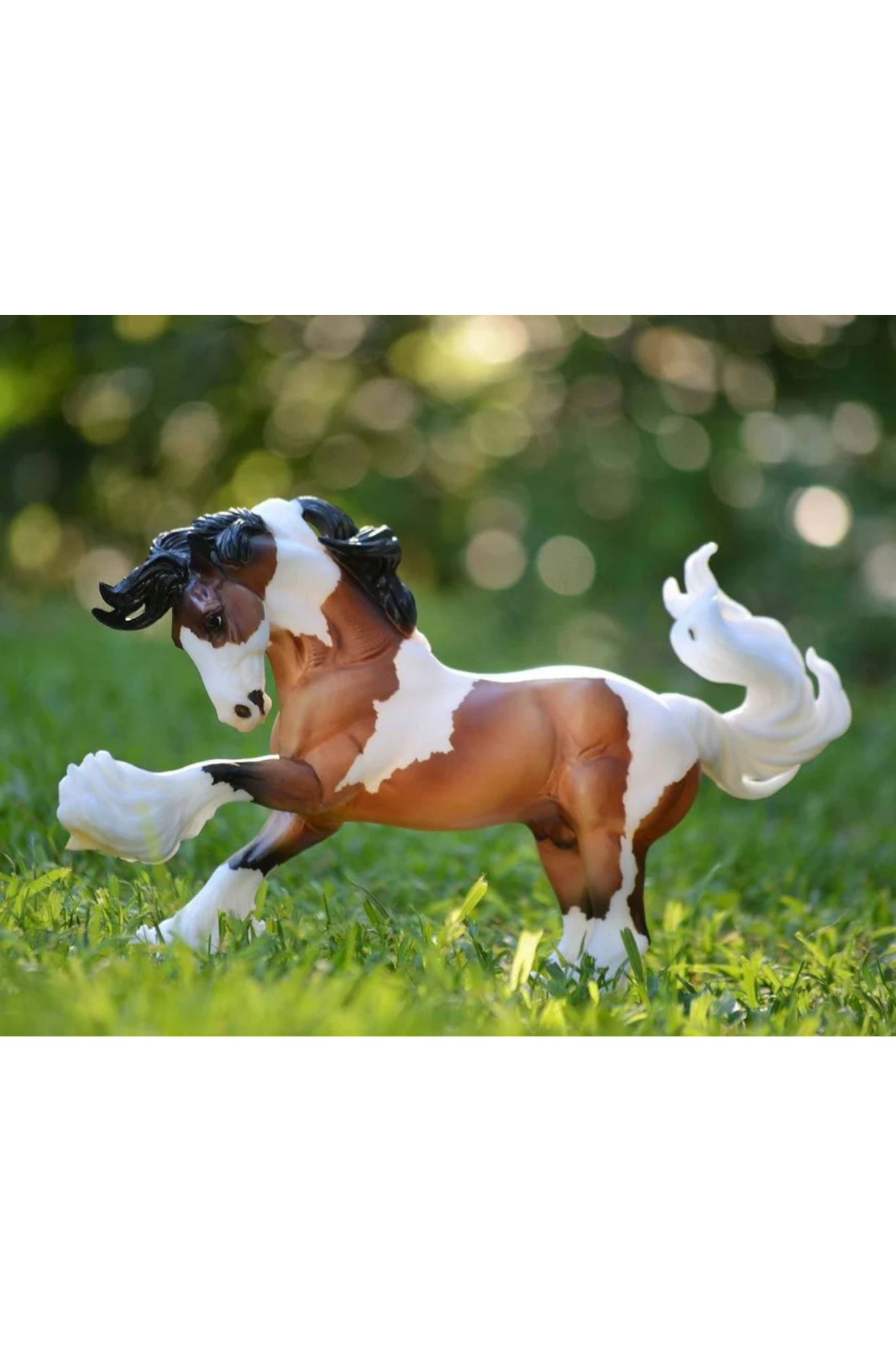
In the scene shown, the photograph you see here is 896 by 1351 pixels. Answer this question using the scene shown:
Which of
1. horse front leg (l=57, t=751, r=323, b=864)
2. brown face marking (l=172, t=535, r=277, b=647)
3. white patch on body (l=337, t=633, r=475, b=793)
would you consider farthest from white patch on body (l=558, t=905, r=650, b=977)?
brown face marking (l=172, t=535, r=277, b=647)

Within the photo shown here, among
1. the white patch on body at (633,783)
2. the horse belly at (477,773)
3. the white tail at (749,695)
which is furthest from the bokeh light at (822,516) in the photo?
the horse belly at (477,773)

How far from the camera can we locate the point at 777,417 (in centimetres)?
598

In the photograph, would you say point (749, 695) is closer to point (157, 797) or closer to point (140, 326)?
point (157, 797)

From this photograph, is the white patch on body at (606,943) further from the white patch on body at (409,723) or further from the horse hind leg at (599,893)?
the white patch on body at (409,723)

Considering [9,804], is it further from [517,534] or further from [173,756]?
[517,534]

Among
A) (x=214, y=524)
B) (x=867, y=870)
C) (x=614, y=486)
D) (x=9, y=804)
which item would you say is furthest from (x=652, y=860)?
(x=614, y=486)

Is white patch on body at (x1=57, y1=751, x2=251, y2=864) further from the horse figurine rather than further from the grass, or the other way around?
the grass

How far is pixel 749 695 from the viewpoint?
2.16 metres

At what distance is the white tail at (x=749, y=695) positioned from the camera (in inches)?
83.0

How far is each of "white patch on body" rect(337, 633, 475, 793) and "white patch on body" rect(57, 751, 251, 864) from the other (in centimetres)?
22

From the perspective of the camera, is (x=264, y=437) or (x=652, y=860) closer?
(x=652, y=860)

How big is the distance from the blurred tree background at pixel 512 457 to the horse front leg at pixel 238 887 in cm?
310

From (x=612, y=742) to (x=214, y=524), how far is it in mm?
664

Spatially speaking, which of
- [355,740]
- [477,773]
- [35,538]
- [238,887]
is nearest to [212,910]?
[238,887]
